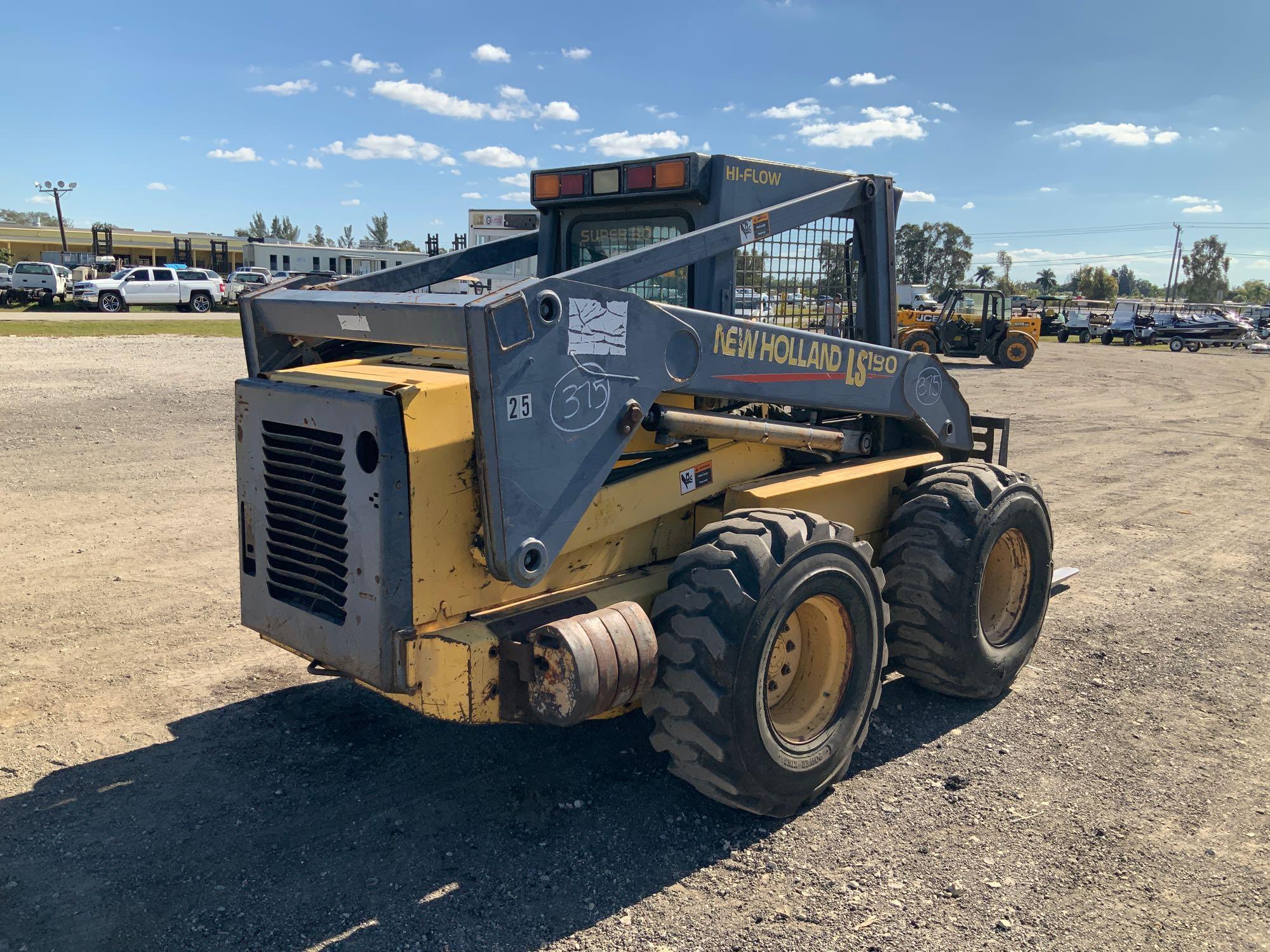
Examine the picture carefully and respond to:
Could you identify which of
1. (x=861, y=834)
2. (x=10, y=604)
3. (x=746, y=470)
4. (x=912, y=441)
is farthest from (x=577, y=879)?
(x=10, y=604)

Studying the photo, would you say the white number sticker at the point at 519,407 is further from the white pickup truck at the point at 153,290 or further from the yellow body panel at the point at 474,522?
the white pickup truck at the point at 153,290

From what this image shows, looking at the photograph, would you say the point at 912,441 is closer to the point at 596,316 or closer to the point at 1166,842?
the point at 1166,842

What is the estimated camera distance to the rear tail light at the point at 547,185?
16.4 ft

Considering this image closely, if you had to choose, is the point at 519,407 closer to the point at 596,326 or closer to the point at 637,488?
the point at 596,326

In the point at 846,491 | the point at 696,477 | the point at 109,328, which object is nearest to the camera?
the point at 696,477

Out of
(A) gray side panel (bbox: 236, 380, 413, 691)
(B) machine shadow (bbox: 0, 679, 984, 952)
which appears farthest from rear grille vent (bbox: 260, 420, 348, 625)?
(B) machine shadow (bbox: 0, 679, 984, 952)

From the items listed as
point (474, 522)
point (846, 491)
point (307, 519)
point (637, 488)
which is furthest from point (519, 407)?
point (846, 491)

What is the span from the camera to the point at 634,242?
491 cm

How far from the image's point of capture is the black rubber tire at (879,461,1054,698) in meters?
4.96

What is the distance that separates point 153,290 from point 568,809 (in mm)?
35192

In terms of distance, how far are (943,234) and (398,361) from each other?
10991cm

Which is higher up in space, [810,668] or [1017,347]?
[1017,347]

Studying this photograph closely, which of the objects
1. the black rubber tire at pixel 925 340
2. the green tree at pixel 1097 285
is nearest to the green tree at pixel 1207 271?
the green tree at pixel 1097 285

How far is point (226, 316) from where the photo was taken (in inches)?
1273
